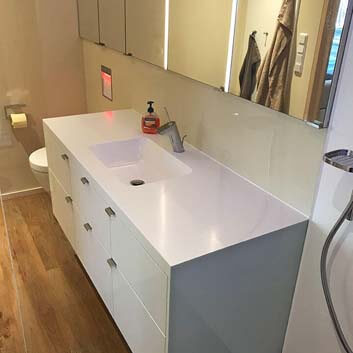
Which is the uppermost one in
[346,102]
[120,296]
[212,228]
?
[346,102]

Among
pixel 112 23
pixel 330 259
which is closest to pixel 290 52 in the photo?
pixel 330 259

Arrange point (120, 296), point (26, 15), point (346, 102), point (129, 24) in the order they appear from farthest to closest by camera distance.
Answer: point (26, 15)
point (129, 24)
point (120, 296)
point (346, 102)

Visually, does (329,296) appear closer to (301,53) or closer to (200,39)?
(301,53)

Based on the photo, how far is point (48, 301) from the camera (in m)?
2.24

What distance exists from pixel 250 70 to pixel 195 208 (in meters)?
0.57

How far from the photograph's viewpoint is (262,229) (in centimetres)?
140

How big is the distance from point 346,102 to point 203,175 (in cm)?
72

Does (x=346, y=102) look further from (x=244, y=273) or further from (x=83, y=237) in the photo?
(x=83, y=237)

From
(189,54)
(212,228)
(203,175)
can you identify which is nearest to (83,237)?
(203,175)

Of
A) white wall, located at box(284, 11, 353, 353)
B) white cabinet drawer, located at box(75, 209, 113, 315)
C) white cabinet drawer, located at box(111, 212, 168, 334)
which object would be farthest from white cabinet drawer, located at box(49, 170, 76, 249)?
white wall, located at box(284, 11, 353, 353)

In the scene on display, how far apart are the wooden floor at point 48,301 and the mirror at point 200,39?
136 centimetres

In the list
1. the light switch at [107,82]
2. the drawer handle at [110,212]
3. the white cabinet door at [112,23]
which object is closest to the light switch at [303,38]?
the drawer handle at [110,212]

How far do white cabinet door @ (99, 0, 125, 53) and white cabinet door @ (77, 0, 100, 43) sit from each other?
10 cm

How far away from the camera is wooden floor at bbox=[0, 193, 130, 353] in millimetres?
1994
